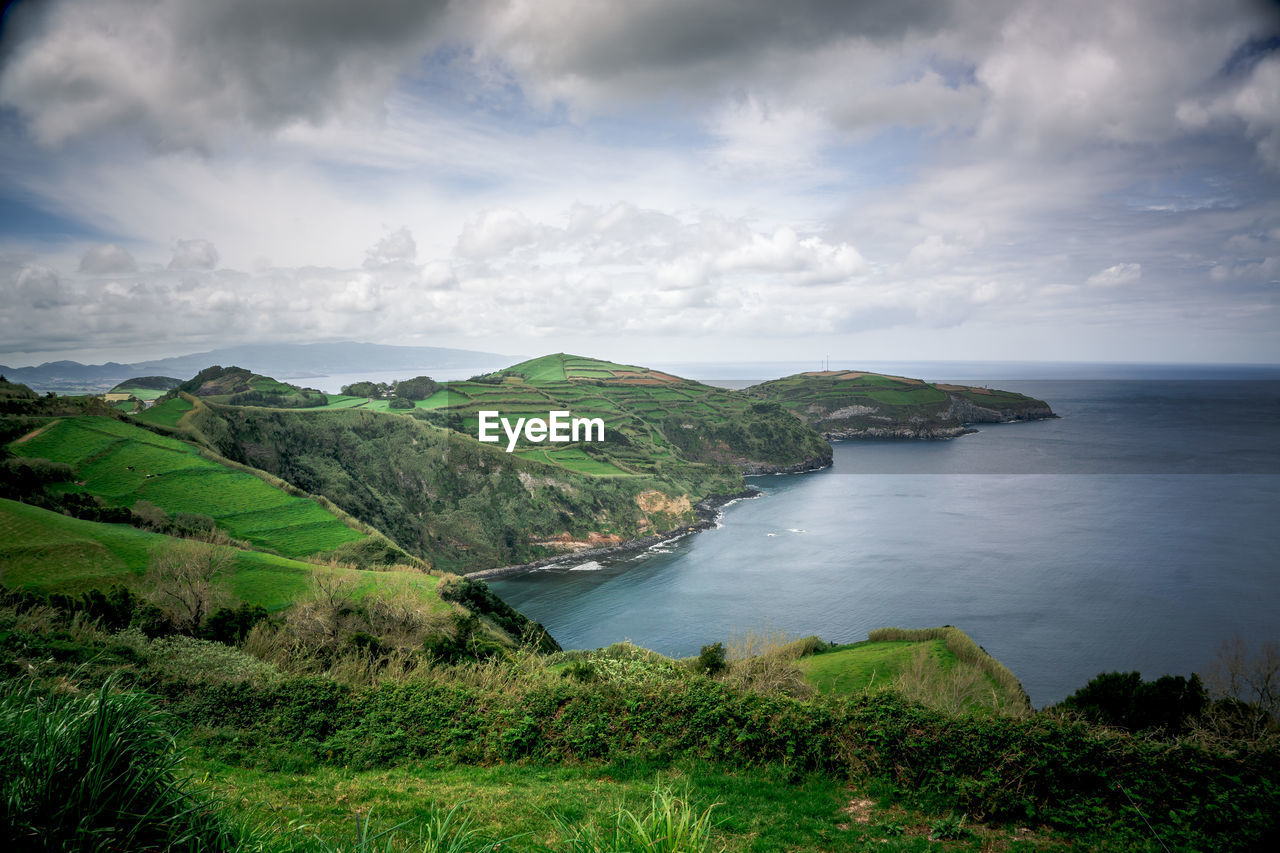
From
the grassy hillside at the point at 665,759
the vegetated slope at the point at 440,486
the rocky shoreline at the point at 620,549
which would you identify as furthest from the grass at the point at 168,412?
the grassy hillside at the point at 665,759

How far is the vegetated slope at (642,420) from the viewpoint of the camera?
94.1 metres

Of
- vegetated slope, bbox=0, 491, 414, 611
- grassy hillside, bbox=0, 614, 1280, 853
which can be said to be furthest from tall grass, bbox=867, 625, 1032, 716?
vegetated slope, bbox=0, 491, 414, 611

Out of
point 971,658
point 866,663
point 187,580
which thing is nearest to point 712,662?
point 866,663

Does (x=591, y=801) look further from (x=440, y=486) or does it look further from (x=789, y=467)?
(x=789, y=467)

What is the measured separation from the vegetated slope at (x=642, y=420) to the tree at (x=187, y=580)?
2220 inches

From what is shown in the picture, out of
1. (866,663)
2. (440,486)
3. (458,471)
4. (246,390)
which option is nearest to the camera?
(866,663)

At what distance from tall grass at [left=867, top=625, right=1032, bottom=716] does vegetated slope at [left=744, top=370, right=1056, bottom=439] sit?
113588mm

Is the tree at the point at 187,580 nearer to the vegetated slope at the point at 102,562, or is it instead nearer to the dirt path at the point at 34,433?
the vegetated slope at the point at 102,562

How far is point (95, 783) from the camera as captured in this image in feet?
10.2

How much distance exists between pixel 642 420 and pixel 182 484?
84.0 meters

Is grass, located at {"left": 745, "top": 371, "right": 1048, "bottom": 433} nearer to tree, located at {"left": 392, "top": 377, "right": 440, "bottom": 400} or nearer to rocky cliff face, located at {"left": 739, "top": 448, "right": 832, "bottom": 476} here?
rocky cliff face, located at {"left": 739, "top": 448, "right": 832, "bottom": 476}

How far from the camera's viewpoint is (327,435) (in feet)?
234

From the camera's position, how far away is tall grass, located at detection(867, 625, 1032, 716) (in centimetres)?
1981

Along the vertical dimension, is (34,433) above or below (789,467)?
above
